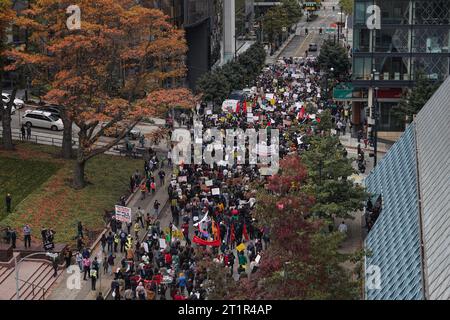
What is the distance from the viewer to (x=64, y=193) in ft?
185

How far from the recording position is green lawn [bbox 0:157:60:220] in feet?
180

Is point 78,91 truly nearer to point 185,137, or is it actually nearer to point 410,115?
point 185,137

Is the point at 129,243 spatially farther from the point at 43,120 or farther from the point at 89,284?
the point at 43,120

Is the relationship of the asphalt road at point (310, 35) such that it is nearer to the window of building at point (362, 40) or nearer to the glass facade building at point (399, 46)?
the window of building at point (362, 40)

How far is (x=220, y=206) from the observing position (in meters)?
51.4

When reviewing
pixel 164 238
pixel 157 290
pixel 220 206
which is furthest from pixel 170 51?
pixel 157 290

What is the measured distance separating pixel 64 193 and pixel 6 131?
8.70m

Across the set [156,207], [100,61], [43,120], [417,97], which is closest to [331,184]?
[156,207]

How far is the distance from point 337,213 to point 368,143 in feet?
84.6

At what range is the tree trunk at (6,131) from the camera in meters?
62.4

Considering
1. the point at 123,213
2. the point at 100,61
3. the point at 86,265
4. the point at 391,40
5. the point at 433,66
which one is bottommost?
the point at 86,265

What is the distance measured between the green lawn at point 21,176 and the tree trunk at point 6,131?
244cm

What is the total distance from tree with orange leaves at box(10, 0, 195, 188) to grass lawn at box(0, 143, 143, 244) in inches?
58.1

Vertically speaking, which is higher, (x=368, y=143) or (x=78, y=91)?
(x=78, y=91)
